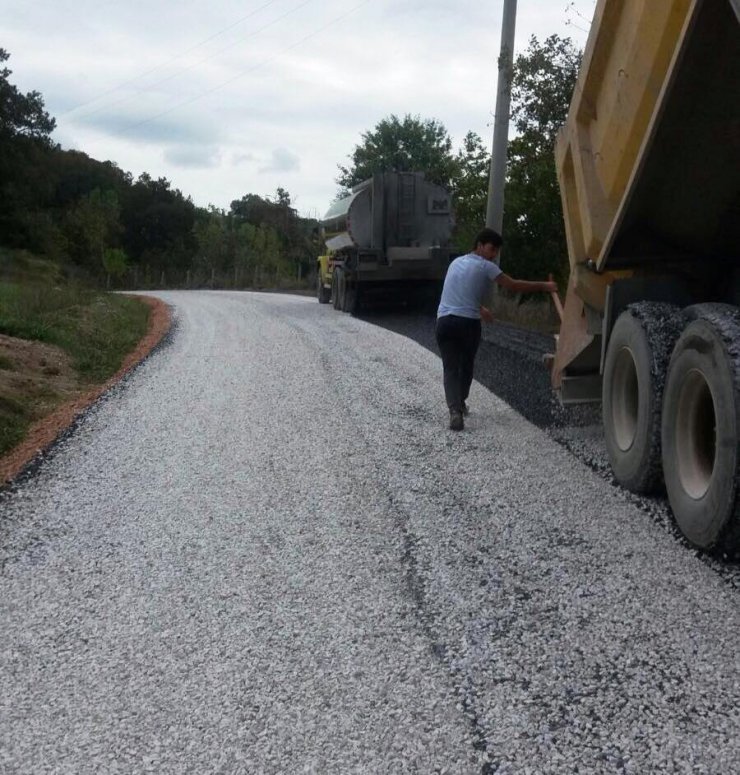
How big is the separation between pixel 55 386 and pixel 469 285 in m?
4.40

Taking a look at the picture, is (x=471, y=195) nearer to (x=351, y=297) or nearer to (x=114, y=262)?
(x=351, y=297)

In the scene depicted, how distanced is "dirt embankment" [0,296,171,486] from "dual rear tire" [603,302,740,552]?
12.5 feet

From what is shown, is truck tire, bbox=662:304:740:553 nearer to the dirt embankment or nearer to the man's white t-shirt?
Result: the man's white t-shirt

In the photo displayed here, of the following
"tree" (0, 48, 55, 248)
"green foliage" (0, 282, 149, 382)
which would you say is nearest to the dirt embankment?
"green foliage" (0, 282, 149, 382)

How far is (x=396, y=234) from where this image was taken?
17.2 metres

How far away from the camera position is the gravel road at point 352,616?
254cm

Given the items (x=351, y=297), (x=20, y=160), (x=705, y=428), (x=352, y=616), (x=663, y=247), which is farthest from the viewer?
(x=20, y=160)

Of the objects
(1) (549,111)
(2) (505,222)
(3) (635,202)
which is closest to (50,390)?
(3) (635,202)

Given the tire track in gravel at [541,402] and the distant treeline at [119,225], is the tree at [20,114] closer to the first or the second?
the distant treeline at [119,225]

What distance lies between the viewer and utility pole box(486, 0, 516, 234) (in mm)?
14828

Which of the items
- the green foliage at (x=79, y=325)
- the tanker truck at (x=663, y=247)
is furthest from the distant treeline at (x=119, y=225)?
the tanker truck at (x=663, y=247)

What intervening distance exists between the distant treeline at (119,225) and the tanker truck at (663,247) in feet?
110

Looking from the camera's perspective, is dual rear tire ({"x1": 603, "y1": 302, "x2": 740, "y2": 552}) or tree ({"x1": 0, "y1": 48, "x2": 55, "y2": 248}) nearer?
dual rear tire ({"x1": 603, "y1": 302, "x2": 740, "y2": 552})

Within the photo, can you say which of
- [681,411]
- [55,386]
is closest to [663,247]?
[681,411]
